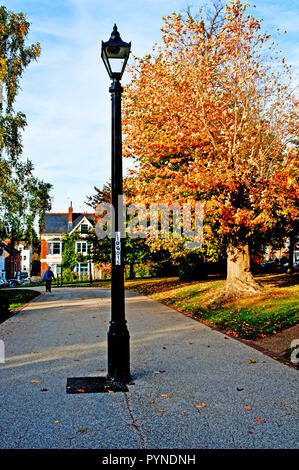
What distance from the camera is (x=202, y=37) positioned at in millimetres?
15445

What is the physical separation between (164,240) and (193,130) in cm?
531

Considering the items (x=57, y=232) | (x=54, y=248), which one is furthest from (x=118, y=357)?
(x=57, y=232)

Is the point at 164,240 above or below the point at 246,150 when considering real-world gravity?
below

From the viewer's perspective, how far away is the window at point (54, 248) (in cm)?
6159

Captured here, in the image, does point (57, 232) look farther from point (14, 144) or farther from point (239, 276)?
point (239, 276)

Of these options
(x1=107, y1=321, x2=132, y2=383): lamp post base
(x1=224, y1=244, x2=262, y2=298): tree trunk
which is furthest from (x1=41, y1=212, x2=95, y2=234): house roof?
(x1=107, y1=321, x2=132, y2=383): lamp post base

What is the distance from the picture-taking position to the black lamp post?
629 cm

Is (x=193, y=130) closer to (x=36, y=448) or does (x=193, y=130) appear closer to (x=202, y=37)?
(x=202, y=37)

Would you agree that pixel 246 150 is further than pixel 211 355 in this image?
Yes

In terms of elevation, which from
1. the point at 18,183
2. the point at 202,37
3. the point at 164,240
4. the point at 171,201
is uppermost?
the point at 202,37

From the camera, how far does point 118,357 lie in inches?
248

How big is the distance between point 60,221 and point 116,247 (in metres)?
58.6

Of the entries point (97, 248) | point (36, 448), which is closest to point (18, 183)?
point (97, 248)

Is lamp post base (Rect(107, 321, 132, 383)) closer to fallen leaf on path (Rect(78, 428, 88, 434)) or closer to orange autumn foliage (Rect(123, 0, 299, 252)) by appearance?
fallen leaf on path (Rect(78, 428, 88, 434))
